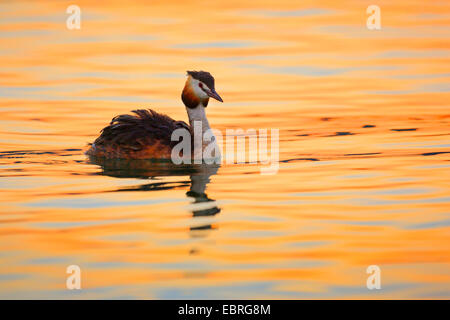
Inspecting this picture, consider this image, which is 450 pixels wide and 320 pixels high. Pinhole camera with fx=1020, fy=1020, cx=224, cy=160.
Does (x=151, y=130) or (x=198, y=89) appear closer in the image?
(x=151, y=130)

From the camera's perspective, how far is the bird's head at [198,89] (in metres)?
14.1

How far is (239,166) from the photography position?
1373cm

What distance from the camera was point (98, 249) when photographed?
30.4 ft

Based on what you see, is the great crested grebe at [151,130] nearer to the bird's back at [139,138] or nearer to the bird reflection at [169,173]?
the bird's back at [139,138]

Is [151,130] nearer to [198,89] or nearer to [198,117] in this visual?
[198,117]

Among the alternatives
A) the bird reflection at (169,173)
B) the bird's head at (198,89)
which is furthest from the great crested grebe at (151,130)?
the bird reflection at (169,173)

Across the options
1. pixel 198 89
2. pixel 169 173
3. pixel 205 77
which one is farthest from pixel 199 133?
pixel 169 173

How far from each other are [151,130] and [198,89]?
3.10 feet

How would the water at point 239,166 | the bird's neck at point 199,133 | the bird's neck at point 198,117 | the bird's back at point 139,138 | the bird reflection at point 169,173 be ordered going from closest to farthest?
the water at point 239,166
the bird reflection at point 169,173
the bird's back at point 139,138
the bird's neck at point 199,133
the bird's neck at point 198,117

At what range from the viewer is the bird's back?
45.6 feet

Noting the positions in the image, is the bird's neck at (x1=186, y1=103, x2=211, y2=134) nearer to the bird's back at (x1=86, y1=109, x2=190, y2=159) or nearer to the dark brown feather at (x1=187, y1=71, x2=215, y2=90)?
the bird's back at (x1=86, y1=109, x2=190, y2=159)

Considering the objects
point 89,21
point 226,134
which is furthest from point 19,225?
point 89,21

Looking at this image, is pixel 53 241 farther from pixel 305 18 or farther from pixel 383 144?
pixel 305 18

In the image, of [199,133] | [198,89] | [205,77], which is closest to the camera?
[205,77]
